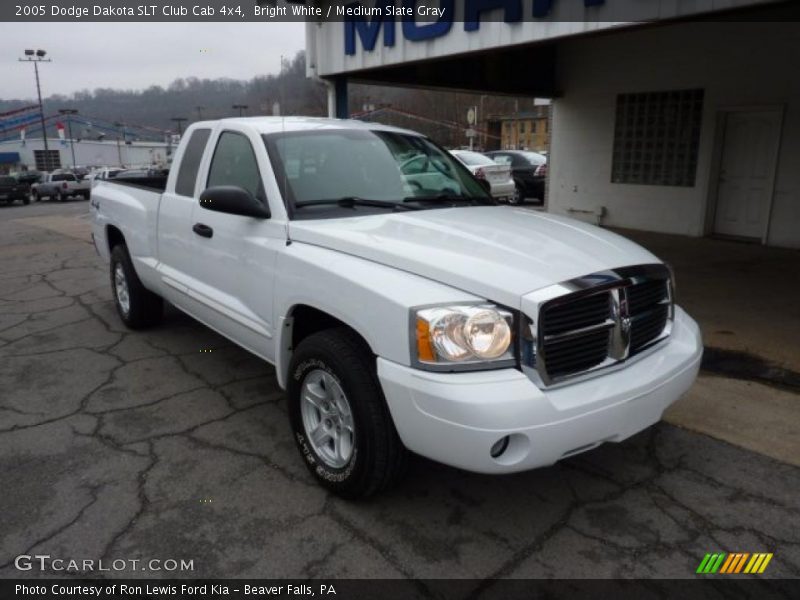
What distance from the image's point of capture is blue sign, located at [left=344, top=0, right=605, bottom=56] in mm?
6375

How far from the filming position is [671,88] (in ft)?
35.1

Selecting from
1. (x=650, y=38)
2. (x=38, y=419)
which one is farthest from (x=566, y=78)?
(x=38, y=419)

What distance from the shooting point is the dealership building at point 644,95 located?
849 centimetres

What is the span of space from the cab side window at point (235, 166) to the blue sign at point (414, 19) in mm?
3684

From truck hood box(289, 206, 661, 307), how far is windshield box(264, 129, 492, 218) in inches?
9.6

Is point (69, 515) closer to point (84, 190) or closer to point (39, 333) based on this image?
point (39, 333)

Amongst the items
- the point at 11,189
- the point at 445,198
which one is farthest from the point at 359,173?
the point at 11,189

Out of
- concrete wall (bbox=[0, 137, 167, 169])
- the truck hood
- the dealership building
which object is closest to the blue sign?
the dealership building

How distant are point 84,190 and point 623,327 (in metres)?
36.6

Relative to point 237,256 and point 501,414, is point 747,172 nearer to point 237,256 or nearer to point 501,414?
point 237,256

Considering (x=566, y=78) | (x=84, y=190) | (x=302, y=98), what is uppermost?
(x=566, y=78)

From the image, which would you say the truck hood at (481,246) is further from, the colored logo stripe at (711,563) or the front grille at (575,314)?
the colored logo stripe at (711,563)

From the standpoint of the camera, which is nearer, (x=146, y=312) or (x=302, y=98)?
(x=302, y=98)

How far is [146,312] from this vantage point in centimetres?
575
